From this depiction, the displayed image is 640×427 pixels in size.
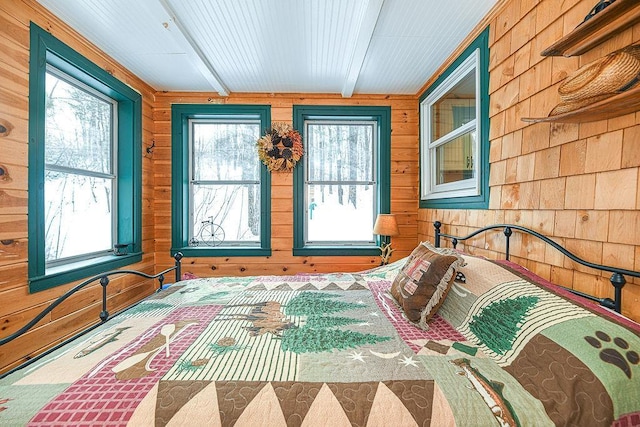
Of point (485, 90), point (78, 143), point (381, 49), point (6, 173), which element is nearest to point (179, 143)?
point (78, 143)

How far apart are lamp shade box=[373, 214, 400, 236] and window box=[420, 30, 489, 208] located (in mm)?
405

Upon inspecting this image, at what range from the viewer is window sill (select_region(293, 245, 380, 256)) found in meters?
3.22

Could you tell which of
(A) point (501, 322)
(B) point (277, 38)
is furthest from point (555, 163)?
(B) point (277, 38)

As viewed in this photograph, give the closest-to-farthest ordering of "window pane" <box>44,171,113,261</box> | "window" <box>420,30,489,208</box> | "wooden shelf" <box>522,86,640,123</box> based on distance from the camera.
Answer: "wooden shelf" <box>522,86,640,123</box> → "window" <box>420,30,489,208</box> → "window pane" <box>44,171,113,261</box>

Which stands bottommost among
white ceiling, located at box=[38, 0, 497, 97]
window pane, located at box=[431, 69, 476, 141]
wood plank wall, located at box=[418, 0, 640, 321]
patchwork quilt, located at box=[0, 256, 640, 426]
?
patchwork quilt, located at box=[0, 256, 640, 426]

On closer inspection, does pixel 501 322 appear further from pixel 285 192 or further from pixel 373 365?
pixel 285 192

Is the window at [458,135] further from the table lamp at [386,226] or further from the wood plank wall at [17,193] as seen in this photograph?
the wood plank wall at [17,193]

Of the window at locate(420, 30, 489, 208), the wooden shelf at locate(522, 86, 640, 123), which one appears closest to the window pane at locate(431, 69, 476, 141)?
the window at locate(420, 30, 489, 208)

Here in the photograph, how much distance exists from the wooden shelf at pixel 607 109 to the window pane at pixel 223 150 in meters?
2.79

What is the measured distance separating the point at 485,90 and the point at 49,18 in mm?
2946

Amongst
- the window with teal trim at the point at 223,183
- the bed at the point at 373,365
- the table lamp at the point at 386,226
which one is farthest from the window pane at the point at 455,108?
the window with teal trim at the point at 223,183

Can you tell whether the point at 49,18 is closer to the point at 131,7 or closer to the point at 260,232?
the point at 131,7

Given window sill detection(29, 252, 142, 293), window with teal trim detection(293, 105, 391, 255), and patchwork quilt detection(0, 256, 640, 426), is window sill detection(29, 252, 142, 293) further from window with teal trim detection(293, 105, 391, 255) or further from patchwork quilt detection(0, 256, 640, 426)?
window with teal trim detection(293, 105, 391, 255)

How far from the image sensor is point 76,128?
2.36 meters
